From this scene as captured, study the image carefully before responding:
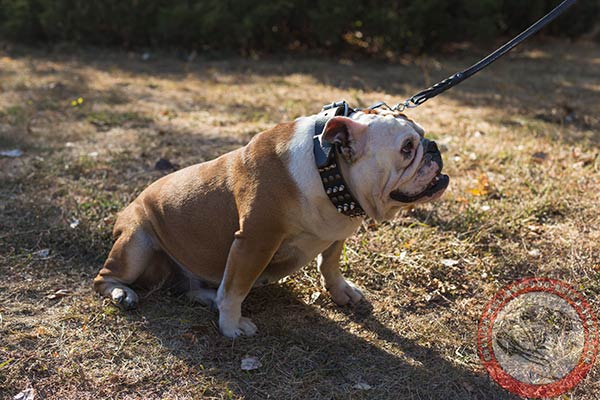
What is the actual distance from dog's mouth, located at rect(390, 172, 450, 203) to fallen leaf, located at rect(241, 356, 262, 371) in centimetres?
112

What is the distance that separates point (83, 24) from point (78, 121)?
4.29 m

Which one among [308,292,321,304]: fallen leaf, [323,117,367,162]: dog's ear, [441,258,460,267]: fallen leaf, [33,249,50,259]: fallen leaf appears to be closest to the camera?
[323,117,367,162]: dog's ear

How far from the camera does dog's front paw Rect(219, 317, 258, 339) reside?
3.54 m

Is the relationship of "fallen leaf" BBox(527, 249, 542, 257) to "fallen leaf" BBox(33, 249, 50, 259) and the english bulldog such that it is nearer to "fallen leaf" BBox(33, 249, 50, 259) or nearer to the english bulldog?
the english bulldog

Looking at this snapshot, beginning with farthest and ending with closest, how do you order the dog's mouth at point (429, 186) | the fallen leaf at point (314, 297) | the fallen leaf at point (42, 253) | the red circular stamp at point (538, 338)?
the fallen leaf at point (42, 253) < the fallen leaf at point (314, 297) < the red circular stamp at point (538, 338) < the dog's mouth at point (429, 186)

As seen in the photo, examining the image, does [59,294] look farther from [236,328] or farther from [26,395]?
[236,328]

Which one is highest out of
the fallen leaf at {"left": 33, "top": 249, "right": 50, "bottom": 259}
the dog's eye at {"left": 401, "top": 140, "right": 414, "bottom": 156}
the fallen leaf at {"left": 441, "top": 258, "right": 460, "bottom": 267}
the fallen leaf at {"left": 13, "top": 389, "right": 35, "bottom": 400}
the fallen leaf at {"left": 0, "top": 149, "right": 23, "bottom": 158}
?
the dog's eye at {"left": 401, "top": 140, "right": 414, "bottom": 156}

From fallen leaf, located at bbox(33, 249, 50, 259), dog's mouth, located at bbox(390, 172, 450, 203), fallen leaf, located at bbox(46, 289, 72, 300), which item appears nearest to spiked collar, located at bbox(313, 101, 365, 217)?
dog's mouth, located at bbox(390, 172, 450, 203)

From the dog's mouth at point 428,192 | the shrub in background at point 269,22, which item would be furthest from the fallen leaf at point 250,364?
the shrub in background at point 269,22

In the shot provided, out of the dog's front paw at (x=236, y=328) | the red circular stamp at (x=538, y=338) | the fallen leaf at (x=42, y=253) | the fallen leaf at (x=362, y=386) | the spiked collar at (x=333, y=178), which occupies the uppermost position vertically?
the spiked collar at (x=333, y=178)

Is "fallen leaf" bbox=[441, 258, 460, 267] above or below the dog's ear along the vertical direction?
below

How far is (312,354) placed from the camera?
135 inches

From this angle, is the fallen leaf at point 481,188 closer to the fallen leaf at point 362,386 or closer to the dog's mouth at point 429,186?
the dog's mouth at point 429,186

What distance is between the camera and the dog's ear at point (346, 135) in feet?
9.87
